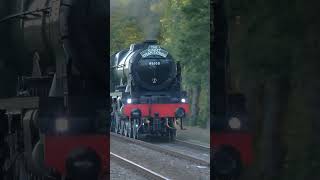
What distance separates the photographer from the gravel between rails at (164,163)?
453 inches

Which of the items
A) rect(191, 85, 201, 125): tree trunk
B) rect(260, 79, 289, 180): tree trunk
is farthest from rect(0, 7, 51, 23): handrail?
rect(191, 85, 201, 125): tree trunk

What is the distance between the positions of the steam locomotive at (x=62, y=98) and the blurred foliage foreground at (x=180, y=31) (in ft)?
42.6

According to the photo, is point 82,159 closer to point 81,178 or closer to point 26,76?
point 81,178

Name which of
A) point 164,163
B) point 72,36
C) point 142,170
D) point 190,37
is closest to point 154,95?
point 190,37

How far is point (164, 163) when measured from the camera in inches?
539

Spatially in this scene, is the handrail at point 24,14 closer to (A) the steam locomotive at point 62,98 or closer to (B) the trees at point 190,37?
(A) the steam locomotive at point 62,98

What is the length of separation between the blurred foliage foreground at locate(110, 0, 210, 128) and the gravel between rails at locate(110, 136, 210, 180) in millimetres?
4586

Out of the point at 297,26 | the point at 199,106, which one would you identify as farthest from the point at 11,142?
the point at 199,106

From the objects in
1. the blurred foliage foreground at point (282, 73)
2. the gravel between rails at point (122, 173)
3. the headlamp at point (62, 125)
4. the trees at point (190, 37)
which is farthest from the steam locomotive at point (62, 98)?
the trees at point (190, 37)

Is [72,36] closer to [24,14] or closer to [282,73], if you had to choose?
[24,14]

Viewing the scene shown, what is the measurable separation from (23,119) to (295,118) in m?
3.18

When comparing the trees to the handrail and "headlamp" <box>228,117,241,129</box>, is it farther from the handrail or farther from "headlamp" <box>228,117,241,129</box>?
"headlamp" <box>228,117,241,129</box>

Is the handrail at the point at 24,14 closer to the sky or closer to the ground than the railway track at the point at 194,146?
closer to the sky

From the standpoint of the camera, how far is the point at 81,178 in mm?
5785
